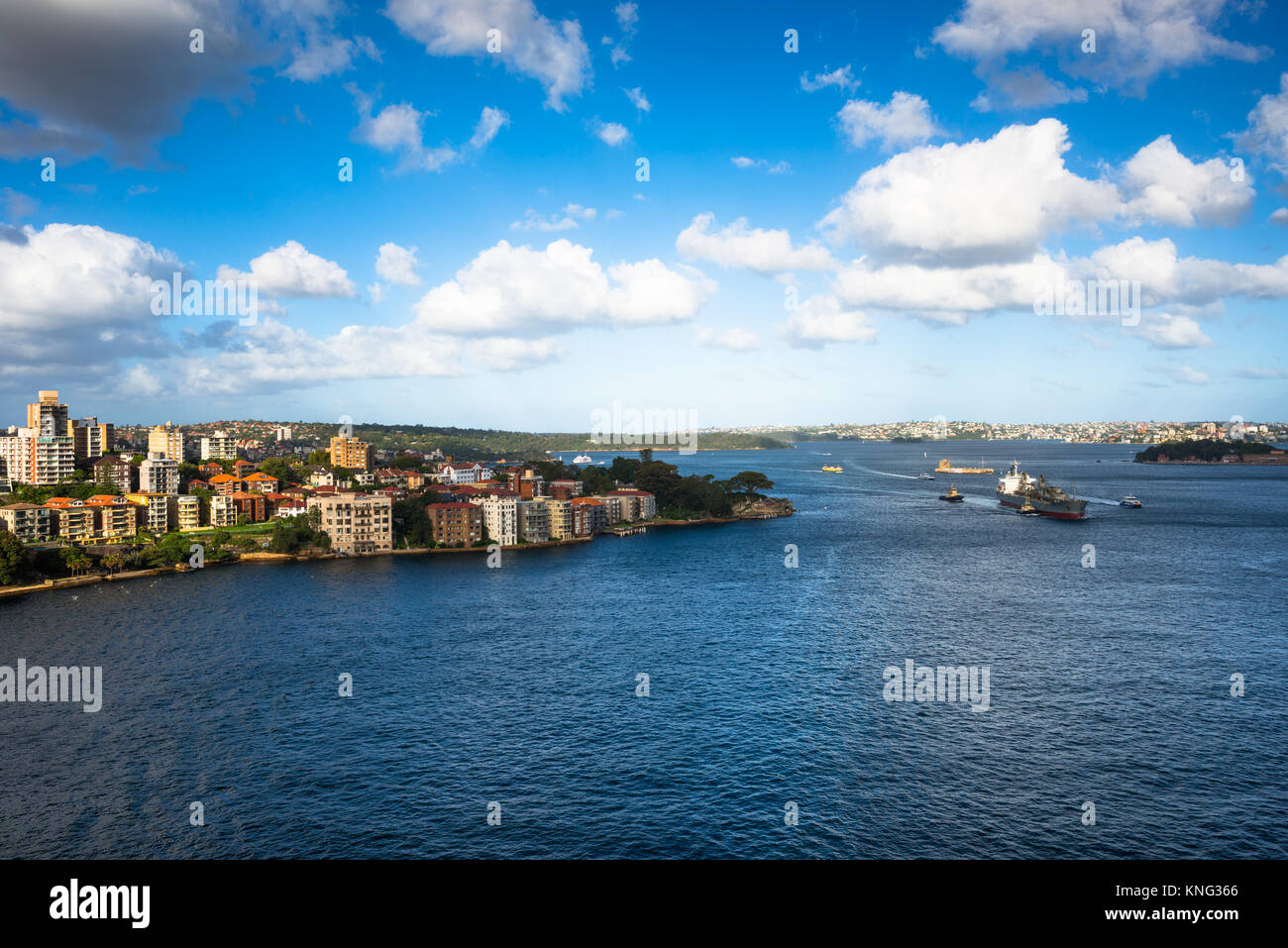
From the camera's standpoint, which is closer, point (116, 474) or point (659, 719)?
point (659, 719)

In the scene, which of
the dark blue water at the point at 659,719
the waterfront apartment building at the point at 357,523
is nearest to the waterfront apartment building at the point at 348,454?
the waterfront apartment building at the point at 357,523

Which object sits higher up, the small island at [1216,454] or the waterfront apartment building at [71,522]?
the small island at [1216,454]

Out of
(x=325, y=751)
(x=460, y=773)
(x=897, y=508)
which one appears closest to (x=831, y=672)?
(x=460, y=773)

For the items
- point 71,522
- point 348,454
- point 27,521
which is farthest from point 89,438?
point 27,521

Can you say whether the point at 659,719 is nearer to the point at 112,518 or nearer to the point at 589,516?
the point at 589,516

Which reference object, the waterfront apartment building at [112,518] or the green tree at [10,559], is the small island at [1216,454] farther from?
the green tree at [10,559]
